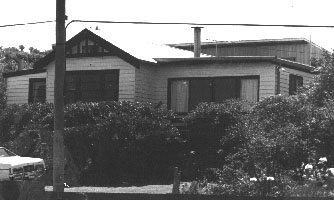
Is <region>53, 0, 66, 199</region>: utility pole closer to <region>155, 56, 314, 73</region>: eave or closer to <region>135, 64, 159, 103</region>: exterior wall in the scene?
<region>135, 64, 159, 103</region>: exterior wall

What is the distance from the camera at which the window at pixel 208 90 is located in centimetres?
2639

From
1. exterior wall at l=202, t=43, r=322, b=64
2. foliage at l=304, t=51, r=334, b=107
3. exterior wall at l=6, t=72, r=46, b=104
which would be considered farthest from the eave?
exterior wall at l=202, t=43, r=322, b=64

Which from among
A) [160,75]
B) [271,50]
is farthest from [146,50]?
[271,50]

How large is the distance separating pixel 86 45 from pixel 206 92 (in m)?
6.09

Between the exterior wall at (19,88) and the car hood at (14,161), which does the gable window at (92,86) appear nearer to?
the exterior wall at (19,88)

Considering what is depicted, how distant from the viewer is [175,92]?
92.9 ft

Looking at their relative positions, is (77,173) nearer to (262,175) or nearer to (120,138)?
(120,138)

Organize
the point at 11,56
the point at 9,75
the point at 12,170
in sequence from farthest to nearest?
the point at 11,56 → the point at 9,75 → the point at 12,170

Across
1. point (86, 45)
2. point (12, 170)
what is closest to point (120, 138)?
point (12, 170)

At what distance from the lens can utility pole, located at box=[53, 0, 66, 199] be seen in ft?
51.5

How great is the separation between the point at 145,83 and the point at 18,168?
389 inches

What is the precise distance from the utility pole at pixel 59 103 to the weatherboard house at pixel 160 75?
11.0 metres

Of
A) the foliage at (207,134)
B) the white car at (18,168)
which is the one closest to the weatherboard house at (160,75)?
the foliage at (207,134)

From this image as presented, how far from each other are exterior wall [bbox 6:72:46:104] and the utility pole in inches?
601
